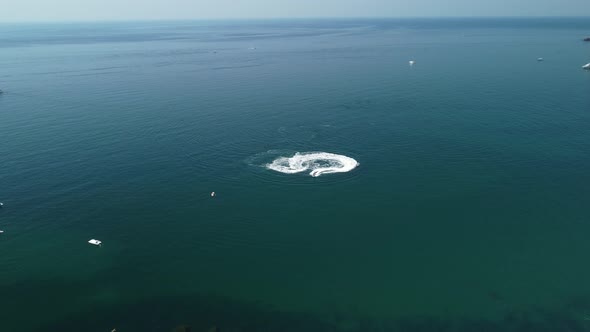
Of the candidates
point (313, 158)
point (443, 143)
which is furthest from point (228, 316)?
point (443, 143)

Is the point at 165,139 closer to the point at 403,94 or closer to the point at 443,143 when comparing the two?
the point at 443,143

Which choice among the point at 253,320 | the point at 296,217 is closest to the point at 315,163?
the point at 296,217

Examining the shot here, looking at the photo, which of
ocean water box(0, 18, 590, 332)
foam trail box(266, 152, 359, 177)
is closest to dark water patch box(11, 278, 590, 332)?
ocean water box(0, 18, 590, 332)

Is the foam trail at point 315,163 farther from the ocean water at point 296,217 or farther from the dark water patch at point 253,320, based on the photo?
the dark water patch at point 253,320

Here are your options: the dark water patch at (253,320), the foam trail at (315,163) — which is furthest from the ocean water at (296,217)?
the foam trail at (315,163)

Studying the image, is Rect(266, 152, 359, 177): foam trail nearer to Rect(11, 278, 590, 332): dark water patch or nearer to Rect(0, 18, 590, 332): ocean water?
Rect(0, 18, 590, 332): ocean water

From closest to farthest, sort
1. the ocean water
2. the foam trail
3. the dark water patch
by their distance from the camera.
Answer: the dark water patch < the ocean water < the foam trail

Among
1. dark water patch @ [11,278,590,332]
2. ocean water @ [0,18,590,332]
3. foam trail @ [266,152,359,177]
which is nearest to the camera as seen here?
dark water patch @ [11,278,590,332]

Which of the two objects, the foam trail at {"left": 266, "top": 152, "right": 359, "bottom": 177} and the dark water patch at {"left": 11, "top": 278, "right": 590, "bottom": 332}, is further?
the foam trail at {"left": 266, "top": 152, "right": 359, "bottom": 177}
